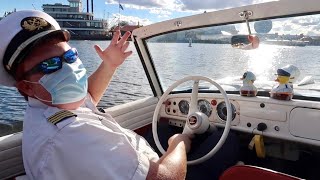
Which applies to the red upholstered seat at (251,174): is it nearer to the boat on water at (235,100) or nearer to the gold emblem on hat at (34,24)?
the boat on water at (235,100)

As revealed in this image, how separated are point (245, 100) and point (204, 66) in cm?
69

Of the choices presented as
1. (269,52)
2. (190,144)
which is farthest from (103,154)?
(269,52)

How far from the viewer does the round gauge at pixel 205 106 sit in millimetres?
2934

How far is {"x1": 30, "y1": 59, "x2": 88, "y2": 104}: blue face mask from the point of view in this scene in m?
1.46

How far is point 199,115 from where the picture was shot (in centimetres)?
246

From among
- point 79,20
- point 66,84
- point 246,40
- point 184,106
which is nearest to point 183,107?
point 184,106

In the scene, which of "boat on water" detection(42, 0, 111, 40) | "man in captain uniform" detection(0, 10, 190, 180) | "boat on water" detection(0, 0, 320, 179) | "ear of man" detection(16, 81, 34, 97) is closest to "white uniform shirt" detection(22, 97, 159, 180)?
"man in captain uniform" detection(0, 10, 190, 180)

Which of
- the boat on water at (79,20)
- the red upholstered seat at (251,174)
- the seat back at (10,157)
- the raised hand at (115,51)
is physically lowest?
the boat on water at (79,20)

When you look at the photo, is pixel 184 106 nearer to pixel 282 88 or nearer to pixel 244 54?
pixel 244 54

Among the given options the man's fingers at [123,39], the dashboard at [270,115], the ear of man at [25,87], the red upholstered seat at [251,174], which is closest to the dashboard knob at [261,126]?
the dashboard at [270,115]

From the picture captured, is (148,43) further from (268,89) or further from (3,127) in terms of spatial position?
(3,127)

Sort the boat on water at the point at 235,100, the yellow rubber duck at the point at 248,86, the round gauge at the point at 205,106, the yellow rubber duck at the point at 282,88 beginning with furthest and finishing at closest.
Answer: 1. the round gauge at the point at 205,106
2. the yellow rubber duck at the point at 248,86
3. the yellow rubber duck at the point at 282,88
4. the boat on water at the point at 235,100

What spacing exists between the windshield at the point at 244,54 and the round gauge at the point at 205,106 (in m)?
0.17

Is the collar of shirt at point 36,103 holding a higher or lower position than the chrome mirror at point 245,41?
lower
